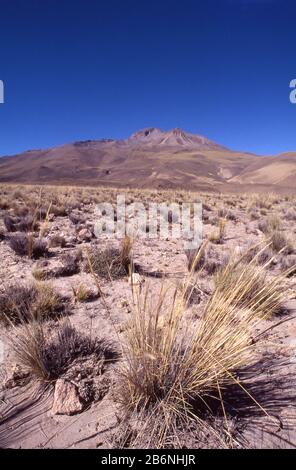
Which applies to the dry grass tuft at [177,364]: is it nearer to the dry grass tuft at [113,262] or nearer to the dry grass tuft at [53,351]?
the dry grass tuft at [53,351]

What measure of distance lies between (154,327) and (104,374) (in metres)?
0.69

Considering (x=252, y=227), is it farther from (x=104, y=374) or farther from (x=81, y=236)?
(x=104, y=374)

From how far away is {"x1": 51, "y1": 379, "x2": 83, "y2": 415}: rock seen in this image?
1951 mm

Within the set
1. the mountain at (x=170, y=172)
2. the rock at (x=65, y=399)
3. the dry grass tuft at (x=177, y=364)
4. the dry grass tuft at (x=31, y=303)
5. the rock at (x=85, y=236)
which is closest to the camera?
the dry grass tuft at (x=177, y=364)

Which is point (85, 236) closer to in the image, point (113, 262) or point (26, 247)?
point (26, 247)

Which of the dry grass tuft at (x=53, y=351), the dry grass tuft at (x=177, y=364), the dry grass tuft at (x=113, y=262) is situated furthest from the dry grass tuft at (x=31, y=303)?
the dry grass tuft at (x=177, y=364)

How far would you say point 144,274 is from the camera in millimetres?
4391

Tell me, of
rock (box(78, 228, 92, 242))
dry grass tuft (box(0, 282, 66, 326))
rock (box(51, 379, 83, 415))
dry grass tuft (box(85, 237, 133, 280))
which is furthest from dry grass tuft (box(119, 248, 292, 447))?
rock (box(78, 228, 92, 242))

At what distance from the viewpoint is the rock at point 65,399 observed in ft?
6.40

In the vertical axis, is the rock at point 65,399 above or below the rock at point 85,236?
below

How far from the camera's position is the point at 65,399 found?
6.57ft
